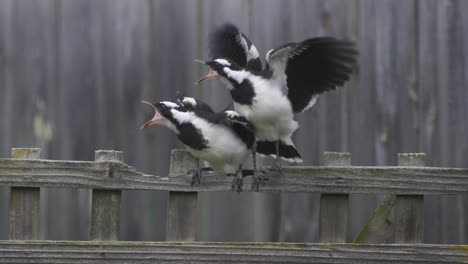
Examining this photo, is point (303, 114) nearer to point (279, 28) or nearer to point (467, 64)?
point (279, 28)

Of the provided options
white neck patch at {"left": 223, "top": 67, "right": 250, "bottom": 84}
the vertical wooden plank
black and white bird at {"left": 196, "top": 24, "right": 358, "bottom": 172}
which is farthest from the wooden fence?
the vertical wooden plank

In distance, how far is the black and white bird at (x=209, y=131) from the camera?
4199 mm

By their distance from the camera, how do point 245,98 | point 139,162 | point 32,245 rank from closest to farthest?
point 32,245 < point 245,98 < point 139,162

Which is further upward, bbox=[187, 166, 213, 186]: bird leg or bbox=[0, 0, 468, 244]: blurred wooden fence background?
bbox=[0, 0, 468, 244]: blurred wooden fence background

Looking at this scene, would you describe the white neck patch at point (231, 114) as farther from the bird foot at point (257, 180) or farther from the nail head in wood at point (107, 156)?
the nail head in wood at point (107, 156)

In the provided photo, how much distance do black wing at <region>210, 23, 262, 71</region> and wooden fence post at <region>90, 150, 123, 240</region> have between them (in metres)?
0.92

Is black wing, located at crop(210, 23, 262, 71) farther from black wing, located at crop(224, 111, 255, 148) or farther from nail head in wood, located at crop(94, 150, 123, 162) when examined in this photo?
nail head in wood, located at crop(94, 150, 123, 162)

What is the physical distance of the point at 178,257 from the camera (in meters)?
3.98

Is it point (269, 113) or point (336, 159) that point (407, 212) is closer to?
point (336, 159)

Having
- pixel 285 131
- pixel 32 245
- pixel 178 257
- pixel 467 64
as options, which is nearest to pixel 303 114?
pixel 285 131

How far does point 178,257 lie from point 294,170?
1.80 ft

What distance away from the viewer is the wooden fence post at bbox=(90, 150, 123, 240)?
13.0 ft

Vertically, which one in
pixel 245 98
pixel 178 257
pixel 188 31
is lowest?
pixel 178 257

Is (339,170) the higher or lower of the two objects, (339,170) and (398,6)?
the lower
